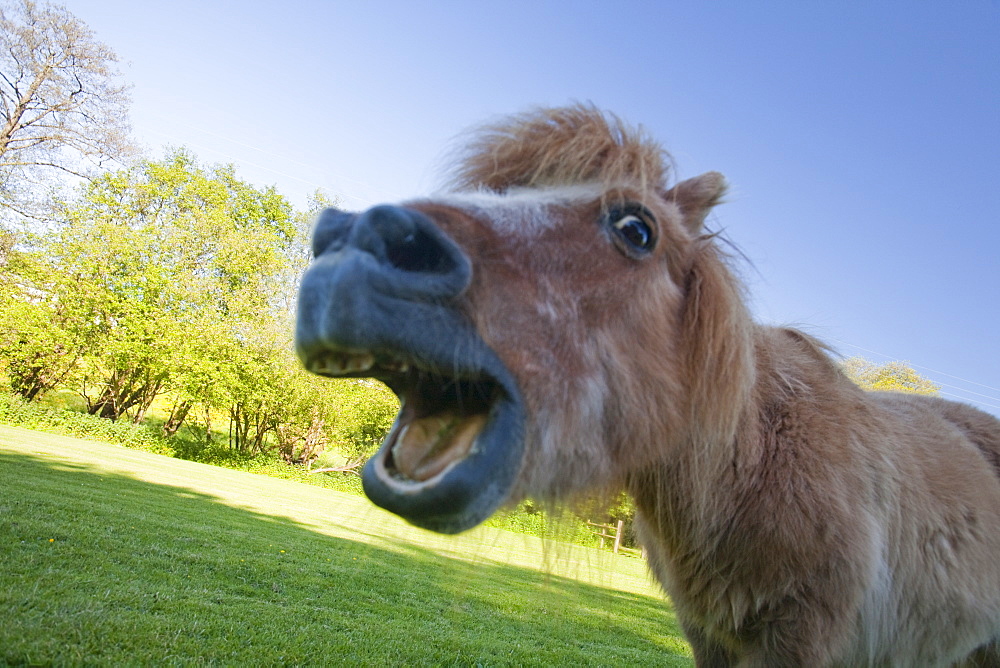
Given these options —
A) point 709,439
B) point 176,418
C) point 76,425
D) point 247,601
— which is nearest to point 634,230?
point 709,439

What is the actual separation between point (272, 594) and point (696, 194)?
16.8ft

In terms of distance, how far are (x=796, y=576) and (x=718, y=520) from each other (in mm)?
283

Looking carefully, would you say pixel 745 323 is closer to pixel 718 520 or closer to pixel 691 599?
pixel 718 520

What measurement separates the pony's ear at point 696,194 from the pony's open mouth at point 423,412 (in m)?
1.20

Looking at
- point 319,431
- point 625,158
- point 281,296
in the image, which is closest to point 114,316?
point 281,296

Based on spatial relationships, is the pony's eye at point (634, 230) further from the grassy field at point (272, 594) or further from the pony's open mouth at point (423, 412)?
the grassy field at point (272, 594)

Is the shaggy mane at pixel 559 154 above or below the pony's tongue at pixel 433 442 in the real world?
above

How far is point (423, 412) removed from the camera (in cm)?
156

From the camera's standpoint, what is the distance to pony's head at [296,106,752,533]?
130 cm

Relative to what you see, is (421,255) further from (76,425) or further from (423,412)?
(76,425)

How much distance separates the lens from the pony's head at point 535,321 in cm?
130

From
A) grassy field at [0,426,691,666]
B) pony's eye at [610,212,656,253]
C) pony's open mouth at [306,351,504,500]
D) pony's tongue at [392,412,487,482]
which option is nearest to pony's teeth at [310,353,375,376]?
pony's open mouth at [306,351,504,500]

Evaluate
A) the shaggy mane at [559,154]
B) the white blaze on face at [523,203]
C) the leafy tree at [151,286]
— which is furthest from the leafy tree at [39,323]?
the white blaze on face at [523,203]

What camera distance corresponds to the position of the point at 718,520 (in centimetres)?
204
